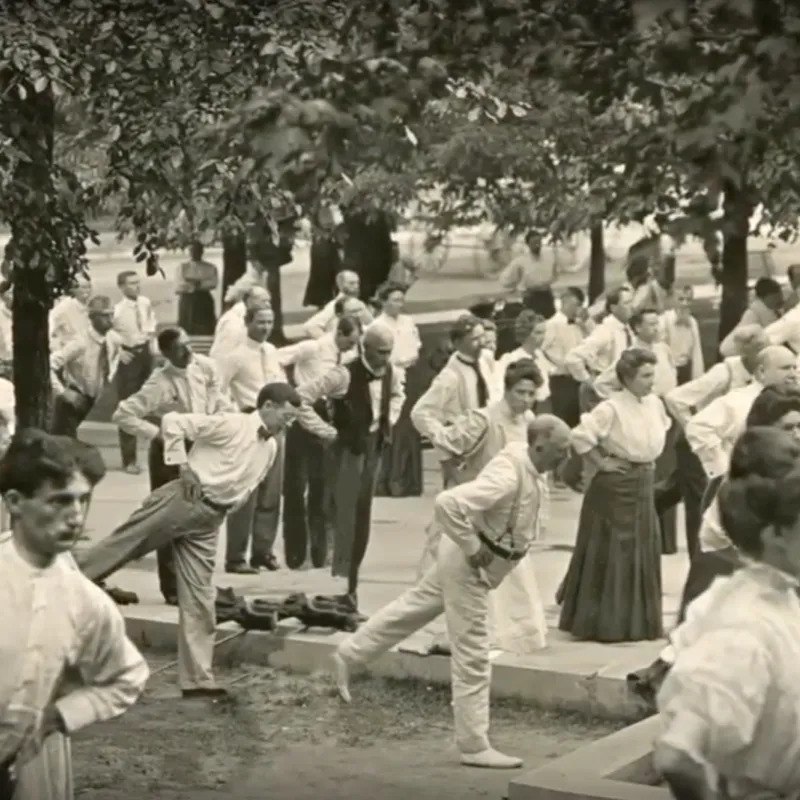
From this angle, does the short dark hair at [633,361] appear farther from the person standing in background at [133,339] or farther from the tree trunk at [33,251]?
the person standing in background at [133,339]

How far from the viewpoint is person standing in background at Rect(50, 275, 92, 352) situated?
18.8m

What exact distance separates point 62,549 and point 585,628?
23.3 ft

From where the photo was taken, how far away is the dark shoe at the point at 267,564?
15086 mm

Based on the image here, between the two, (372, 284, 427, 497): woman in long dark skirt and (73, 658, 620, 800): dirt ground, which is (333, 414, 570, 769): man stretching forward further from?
(372, 284, 427, 497): woman in long dark skirt

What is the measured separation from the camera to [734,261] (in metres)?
15.2

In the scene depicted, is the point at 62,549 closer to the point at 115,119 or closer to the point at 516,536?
the point at 516,536

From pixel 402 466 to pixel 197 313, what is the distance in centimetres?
1150

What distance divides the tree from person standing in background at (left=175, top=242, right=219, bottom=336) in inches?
659

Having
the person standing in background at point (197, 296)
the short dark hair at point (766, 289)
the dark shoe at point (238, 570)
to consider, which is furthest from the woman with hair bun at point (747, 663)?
the person standing in background at point (197, 296)

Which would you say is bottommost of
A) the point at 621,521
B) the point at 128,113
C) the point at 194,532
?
the point at 621,521

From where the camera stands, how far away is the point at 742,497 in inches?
186

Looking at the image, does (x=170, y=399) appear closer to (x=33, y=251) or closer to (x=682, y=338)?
(x=33, y=251)

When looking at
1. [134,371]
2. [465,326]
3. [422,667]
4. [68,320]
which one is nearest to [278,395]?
[422,667]

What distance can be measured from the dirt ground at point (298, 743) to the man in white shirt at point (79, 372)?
611 cm
